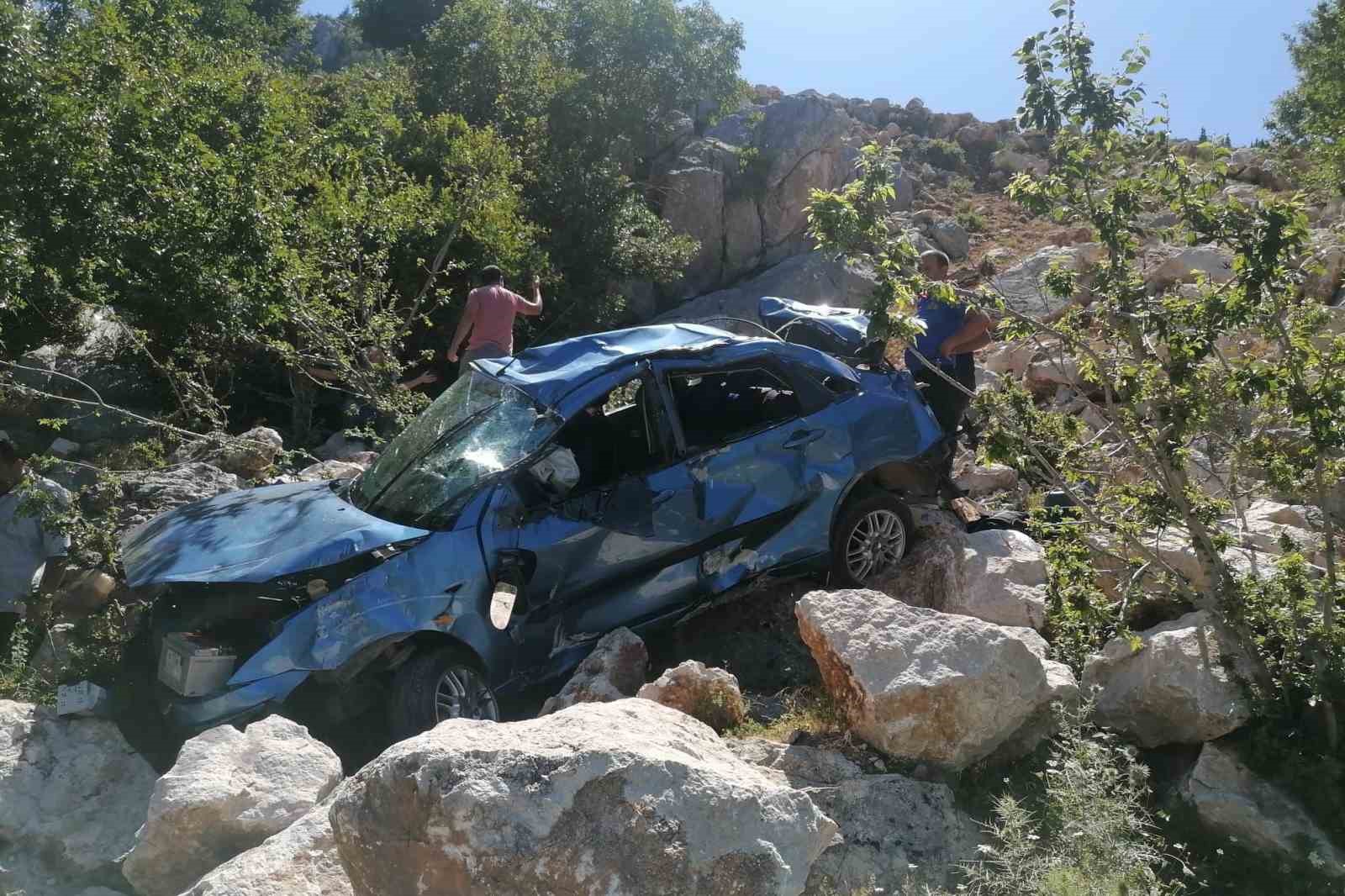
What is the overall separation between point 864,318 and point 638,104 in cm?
1327

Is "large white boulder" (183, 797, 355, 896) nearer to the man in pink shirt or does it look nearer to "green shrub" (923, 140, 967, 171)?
the man in pink shirt

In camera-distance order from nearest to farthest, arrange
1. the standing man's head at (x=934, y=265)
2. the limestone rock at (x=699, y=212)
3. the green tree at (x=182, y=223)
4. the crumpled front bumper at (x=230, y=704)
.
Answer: the crumpled front bumper at (x=230, y=704), the standing man's head at (x=934, y=265), the green tree at (x=182, y=223), the limestone rock at (x=699, y=212)

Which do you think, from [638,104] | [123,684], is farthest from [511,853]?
[638,104]

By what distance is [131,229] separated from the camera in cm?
999

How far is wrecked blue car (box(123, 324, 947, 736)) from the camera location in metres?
4.84

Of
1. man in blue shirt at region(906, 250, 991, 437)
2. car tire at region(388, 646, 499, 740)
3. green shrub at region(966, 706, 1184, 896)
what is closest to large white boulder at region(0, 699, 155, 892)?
car tire at region(388, 646, 499, 740)

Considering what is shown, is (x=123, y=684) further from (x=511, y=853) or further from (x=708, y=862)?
(x=708, y=862)

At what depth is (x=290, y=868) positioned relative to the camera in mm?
3588

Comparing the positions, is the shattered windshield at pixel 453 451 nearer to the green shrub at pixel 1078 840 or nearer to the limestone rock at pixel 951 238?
the green shrub at pixel 1078 840

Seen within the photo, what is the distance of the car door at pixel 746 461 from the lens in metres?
5.98

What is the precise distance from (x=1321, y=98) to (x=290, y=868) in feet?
70.1

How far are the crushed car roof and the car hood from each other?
1.05 meters

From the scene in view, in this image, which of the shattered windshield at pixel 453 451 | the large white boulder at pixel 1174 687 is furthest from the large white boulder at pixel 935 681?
the shattered windshield at pixel 453 451

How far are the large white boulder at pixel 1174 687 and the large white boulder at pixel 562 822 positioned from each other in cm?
218
